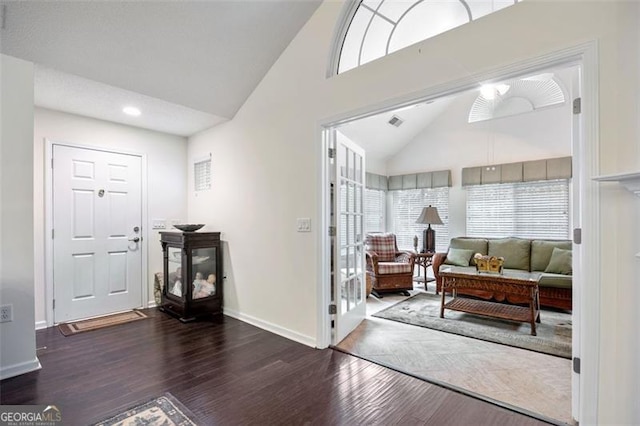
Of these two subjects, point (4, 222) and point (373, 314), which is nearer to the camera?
point (4, 222)

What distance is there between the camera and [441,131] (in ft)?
19.4

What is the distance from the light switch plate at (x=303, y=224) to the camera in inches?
116

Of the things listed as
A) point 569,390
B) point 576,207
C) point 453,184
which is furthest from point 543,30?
point 453,184

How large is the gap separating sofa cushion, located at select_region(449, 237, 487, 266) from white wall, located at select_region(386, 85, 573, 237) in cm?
48

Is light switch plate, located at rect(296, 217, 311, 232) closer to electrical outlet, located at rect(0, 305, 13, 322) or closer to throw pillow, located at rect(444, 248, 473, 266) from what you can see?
electrical outlet, located at rect(0, 305, 13, 322)

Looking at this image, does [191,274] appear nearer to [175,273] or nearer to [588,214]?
[175,273]

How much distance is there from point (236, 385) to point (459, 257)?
3848 mm

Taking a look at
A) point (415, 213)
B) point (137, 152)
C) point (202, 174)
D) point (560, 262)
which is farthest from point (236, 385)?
point (415, 213)

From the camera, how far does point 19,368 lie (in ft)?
7.79

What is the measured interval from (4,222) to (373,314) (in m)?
3.53

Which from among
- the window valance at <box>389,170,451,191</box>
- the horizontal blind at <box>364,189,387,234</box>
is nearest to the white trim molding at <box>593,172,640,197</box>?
the window valance at <box>389,170,451,191</box>

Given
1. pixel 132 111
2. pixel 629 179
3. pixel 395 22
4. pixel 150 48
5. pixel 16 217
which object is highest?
pixel 395 22

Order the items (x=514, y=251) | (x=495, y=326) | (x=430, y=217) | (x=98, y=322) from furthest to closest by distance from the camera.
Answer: (x=430, y=217)
(x=514, y=251)
(x=98, y=322)
(x=495, y=326)

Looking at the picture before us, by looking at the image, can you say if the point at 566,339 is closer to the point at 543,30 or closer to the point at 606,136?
the point at 606,136
